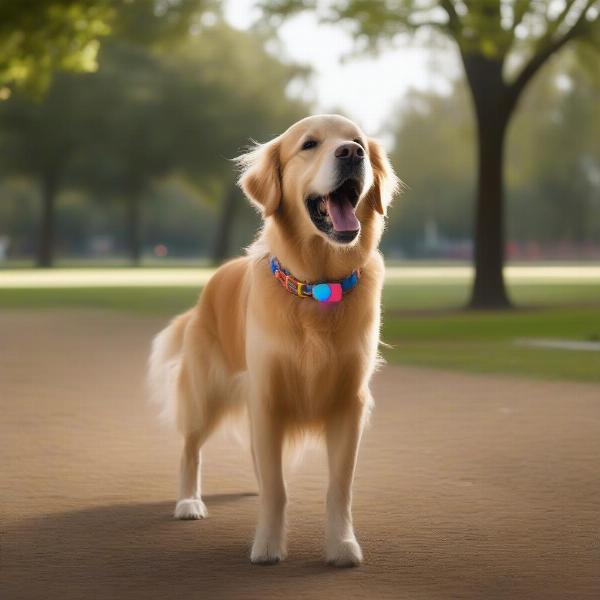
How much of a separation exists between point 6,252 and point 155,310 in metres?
82.7

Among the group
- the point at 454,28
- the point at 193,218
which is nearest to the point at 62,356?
the point at 454,28

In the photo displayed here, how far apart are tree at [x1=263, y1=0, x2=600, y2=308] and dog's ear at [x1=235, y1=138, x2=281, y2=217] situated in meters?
19.4

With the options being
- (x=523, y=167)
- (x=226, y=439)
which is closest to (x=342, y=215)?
(x=226, y=439)

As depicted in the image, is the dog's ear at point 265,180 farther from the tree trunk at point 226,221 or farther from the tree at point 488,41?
the tree trunk at point 226,221

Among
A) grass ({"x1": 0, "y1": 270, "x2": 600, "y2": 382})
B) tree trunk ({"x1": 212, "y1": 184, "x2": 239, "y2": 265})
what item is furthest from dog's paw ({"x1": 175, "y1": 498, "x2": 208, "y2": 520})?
tree trunk ({"x1": 212, "y1": 184, "x2": 239, "y2": 265})

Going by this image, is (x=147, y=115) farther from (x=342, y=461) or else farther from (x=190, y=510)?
(x=342, y=461)

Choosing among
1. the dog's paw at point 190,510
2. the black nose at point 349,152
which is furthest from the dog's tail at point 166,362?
the black nose at point 349,152

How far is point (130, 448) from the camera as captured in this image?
9.10 metres

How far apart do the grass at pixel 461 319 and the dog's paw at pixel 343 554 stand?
324 inches

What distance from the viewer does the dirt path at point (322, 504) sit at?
17.6ft

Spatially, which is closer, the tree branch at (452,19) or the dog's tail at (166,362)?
the dog's tail at (166,362)

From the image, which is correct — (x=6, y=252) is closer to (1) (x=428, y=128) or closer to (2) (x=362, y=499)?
(1) (x=428, y=128)

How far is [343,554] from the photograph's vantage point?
569cm

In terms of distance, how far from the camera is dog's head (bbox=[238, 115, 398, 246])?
18.9ft
